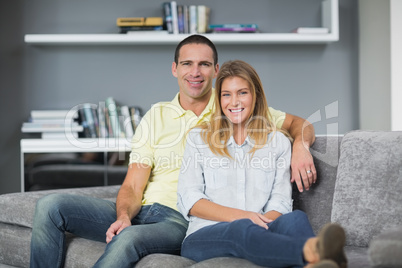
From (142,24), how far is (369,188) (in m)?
2.57

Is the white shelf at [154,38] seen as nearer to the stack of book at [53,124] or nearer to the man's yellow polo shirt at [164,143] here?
the stack of book at [53,124]

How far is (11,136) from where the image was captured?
4242mm

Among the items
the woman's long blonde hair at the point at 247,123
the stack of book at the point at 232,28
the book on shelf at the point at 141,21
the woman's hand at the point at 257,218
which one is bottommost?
the woman's hand at the point at 257,218

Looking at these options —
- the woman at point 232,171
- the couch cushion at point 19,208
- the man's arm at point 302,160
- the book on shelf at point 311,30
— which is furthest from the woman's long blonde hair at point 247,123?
the book on shelf at point 311,30

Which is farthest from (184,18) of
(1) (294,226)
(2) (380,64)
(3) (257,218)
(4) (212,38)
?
(1) (294,226)

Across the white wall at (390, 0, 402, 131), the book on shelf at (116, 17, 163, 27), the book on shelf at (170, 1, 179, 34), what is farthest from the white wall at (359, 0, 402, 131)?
the book on shelf at (116, 17, 163, 27)

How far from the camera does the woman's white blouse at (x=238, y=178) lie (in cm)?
195

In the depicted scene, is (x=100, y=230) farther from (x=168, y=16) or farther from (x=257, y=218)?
(x=168, y=16)

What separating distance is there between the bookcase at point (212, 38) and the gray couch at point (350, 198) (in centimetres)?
205

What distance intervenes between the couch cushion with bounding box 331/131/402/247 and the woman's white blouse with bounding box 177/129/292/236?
0.20m

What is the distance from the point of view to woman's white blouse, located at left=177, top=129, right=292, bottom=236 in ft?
6.39

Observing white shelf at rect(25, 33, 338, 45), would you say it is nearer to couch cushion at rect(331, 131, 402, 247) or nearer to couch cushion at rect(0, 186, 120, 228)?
couch cushion at rect(0, 186, 120, 228)

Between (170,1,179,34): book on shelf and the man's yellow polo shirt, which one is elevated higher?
(170,1,179,34): book on shelf

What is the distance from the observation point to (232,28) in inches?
162
